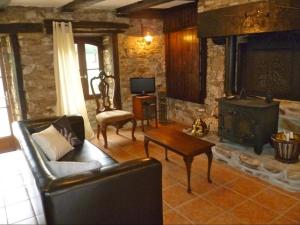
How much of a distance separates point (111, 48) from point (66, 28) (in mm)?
975

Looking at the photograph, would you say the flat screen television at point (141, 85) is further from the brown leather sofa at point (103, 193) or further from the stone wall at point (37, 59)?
the brown leather sofa at point (103, 193)

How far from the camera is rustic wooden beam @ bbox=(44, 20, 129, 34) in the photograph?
14.8 ft

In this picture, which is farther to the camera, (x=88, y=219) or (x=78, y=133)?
(x=78, y=133)

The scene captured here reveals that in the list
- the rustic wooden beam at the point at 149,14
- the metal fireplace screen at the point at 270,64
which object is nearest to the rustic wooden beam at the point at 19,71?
the rustic wooden beam at the point at 149,14

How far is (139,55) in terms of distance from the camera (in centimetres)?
561

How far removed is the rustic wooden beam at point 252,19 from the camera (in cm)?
301

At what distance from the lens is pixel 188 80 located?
5.26 meters

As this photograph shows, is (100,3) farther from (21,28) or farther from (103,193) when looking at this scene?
(103,193)

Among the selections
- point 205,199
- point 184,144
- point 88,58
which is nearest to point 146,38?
point 88,58

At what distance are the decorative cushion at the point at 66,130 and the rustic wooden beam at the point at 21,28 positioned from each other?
1.93 m

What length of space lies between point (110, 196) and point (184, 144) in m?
1.47

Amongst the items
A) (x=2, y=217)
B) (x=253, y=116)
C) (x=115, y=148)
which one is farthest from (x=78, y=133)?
(x=253, y=116)

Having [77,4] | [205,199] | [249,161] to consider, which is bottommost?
[205,199]

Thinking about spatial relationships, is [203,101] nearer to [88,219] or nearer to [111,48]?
[111,48]
